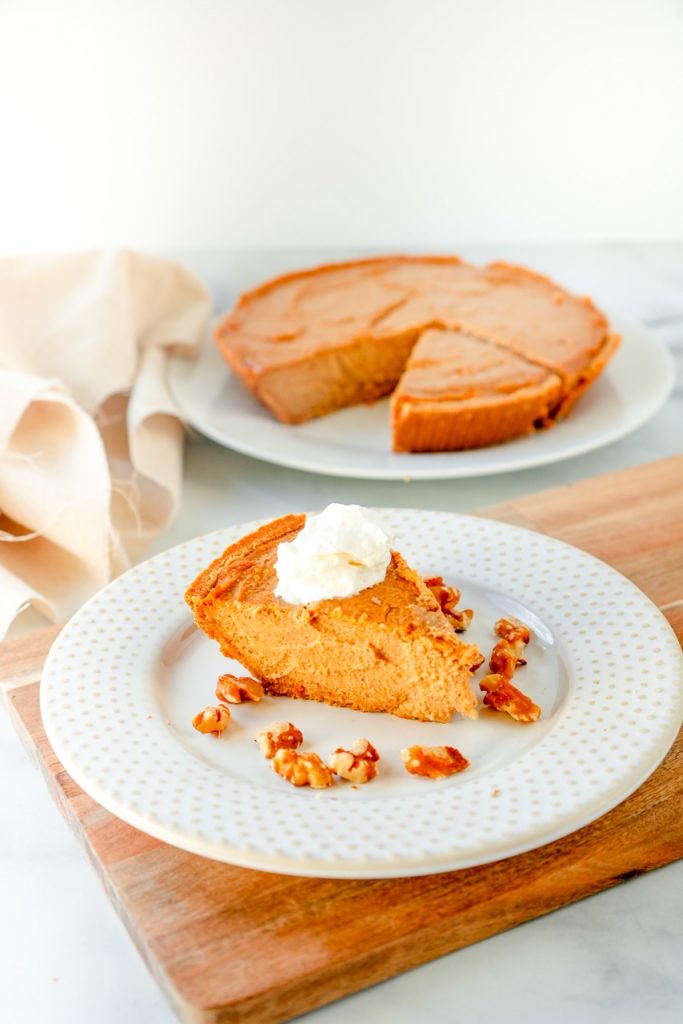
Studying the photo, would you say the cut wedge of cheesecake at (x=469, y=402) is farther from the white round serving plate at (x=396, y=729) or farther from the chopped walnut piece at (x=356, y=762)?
the chopped walnut piece at (x=356, y=762)

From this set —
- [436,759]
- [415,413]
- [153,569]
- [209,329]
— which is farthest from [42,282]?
[436,759]

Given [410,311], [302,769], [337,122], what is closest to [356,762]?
[302,769]

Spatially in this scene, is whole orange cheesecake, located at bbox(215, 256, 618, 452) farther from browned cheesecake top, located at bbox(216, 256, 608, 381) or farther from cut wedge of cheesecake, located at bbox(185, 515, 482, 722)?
cut wedge of cheesecake, located at bbox(185, 515, 482, 722)

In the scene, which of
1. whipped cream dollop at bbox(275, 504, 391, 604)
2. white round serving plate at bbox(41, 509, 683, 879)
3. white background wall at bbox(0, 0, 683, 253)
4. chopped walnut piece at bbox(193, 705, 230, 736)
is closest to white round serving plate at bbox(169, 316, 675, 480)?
white round serving plate at bbox(41, 509, 683, 879)

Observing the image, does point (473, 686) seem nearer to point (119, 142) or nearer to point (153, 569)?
point (153, 569)

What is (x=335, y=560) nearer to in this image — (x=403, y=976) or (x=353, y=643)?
(x=353, y=643)

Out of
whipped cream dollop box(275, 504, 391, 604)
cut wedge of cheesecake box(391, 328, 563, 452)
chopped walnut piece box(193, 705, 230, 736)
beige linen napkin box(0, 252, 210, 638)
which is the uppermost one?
whipped cream dollop box(275, 504, 391, 604)
